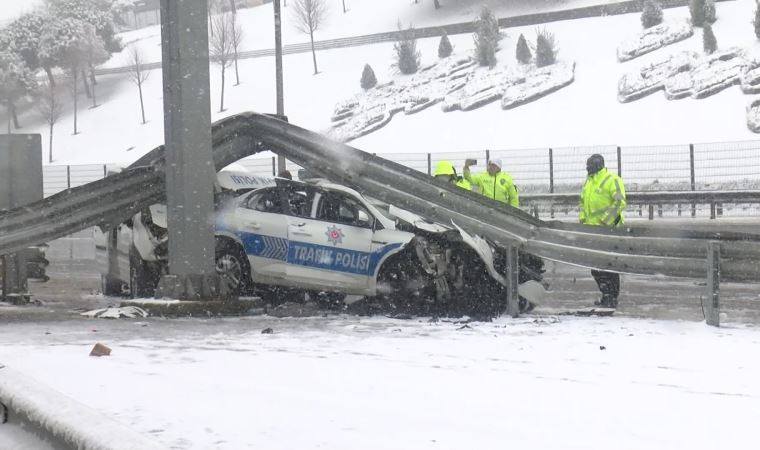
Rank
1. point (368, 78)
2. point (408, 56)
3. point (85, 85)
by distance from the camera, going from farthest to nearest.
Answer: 1. point (85, 85)
2. point (408, 56)
3. point (368, 78)

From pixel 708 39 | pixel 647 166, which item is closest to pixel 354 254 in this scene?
pixel 647 166

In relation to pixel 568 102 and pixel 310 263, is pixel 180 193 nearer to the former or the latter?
pixel 310 263

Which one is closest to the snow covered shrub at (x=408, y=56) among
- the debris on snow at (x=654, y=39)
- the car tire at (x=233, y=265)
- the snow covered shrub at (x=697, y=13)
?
the debris on snow at (x=654, y=39)

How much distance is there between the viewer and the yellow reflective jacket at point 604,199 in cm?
1382

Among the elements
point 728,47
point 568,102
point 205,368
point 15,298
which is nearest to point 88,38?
point 568,102

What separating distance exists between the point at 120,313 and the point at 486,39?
2324 inches

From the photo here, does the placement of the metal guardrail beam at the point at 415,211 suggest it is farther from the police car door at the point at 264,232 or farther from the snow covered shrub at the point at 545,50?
the snow covered shrub at the point at 545,50

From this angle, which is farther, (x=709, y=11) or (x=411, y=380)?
(x=709, y=11)

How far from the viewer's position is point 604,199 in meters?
13.9

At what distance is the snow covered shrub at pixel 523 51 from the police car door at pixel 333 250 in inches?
2198

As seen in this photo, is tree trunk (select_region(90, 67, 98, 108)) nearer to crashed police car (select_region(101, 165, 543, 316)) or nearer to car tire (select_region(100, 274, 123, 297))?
car tire (select_region(100, 274, 123, 297))

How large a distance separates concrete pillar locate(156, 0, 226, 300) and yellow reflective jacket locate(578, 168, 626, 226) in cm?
442

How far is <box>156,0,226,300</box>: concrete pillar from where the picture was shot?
13156mm

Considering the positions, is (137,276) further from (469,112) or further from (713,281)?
(469,112)
